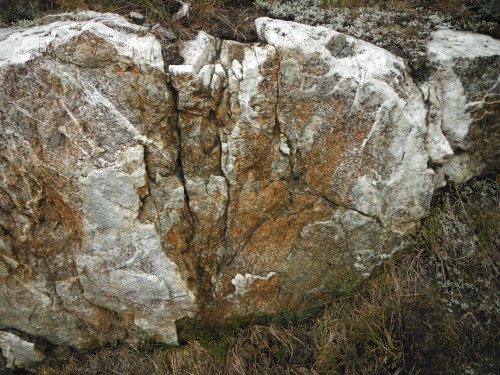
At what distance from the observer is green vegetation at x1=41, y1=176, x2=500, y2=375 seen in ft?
8.14

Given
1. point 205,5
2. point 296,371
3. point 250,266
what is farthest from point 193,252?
point 205,5

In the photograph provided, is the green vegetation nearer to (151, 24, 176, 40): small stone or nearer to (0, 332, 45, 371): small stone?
(0, 332, 45, 371): small stone

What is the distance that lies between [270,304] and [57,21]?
2926 millimetres

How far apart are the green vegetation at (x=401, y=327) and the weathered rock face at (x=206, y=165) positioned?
0.54ft

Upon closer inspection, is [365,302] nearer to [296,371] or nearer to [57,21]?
[296,371]

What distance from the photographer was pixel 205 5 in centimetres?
274

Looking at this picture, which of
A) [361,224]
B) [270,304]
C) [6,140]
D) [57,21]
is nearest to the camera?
[6,140]

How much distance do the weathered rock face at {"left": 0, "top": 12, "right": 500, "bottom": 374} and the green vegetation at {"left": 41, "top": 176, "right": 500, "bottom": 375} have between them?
17cm

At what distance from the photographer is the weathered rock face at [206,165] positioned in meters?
2.31

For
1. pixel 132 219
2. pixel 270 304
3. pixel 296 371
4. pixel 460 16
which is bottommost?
pixel 296 371

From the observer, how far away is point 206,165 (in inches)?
101

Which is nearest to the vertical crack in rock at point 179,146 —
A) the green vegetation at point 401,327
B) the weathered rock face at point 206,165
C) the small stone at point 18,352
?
the weathered rock face at point 206,165

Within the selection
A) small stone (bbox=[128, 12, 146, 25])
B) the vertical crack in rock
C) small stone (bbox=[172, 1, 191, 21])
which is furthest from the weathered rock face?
small stone (bbox=[172, 1, 191, 21])

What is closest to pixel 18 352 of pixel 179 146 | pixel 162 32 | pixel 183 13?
pixel 179 146
